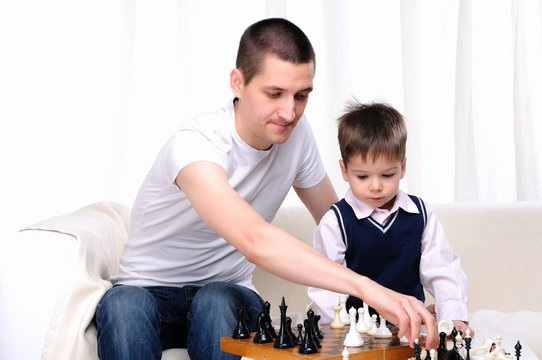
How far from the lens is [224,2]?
3385 mm

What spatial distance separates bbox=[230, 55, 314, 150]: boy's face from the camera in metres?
1.70

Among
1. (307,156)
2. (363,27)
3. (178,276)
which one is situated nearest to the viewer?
(178,276)

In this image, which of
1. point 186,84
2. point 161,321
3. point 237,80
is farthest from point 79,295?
point 186,84

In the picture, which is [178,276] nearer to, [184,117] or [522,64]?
[184,117]

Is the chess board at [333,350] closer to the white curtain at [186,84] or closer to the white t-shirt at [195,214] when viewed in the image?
the white t-shirt at [195,214]

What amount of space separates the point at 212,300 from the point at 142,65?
1.98 meters

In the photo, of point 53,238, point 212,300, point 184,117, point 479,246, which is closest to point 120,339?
point 212,300

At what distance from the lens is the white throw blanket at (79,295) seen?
1661 millimetres

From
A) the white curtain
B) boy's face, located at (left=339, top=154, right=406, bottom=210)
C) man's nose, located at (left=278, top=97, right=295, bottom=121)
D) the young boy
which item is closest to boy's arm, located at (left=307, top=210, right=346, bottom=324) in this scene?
the young boy

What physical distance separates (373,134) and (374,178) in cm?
12

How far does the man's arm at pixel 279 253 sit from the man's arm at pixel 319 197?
2.05 ft

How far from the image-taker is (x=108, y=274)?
2041 millimetres

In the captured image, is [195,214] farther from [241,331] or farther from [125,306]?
[241,331]

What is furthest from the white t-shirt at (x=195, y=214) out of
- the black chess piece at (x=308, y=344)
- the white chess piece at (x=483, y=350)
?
the white chess piece at (x=483, y=350)
